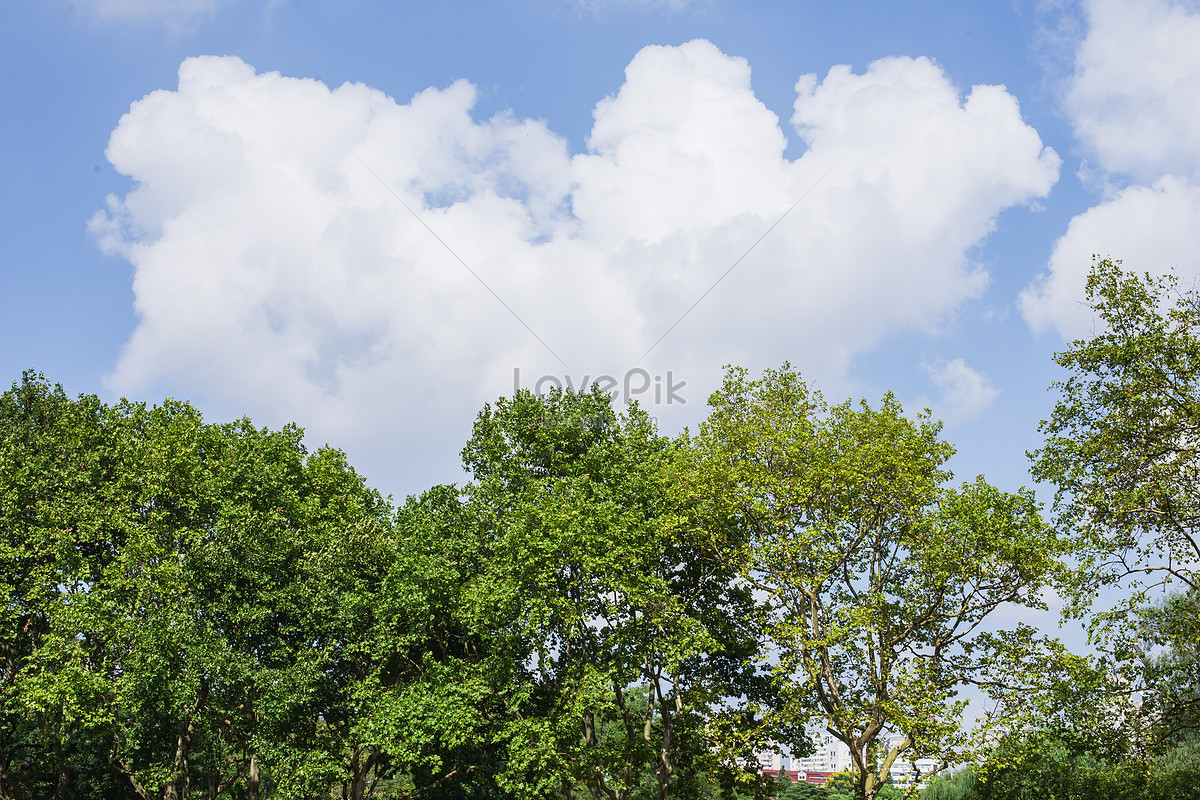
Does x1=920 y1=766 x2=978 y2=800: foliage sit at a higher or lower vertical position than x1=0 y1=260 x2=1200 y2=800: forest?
lower

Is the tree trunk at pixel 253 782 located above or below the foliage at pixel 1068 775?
above

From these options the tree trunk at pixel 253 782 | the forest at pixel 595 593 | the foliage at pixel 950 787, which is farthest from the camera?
the foliage at pixel 950 787

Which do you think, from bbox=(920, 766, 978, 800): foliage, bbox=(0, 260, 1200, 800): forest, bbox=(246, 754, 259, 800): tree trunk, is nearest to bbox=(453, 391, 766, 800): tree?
bbox=(0, 260, 1200, 800): forest

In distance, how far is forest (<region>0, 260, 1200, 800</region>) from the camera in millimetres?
21516

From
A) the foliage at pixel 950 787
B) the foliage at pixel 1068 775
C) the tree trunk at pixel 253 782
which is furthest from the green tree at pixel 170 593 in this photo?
the foliage at pixel 950 787

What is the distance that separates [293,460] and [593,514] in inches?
534

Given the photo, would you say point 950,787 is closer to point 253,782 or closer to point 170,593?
point 253,782

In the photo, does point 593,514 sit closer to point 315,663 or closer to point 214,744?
point 315,663

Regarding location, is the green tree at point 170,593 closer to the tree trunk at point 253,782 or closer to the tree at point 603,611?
the tree trunk at point 253,782

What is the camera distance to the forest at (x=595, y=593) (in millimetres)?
21516

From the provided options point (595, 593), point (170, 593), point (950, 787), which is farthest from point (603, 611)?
point (950, 787)

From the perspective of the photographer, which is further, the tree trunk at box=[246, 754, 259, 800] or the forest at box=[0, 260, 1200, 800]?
the tree trunk at box=[246, 754, 259, 800]

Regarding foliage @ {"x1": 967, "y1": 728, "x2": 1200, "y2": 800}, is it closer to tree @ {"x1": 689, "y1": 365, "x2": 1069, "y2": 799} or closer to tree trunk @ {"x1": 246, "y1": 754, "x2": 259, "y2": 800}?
tree @ {"x1": 689, "y1": 365, "x2": 1069, "y2": 799}

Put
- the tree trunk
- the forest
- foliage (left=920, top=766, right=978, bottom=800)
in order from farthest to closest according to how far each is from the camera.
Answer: foliage (left=920, top=766, right=978, bottom=800), the tree trunk, the forest
